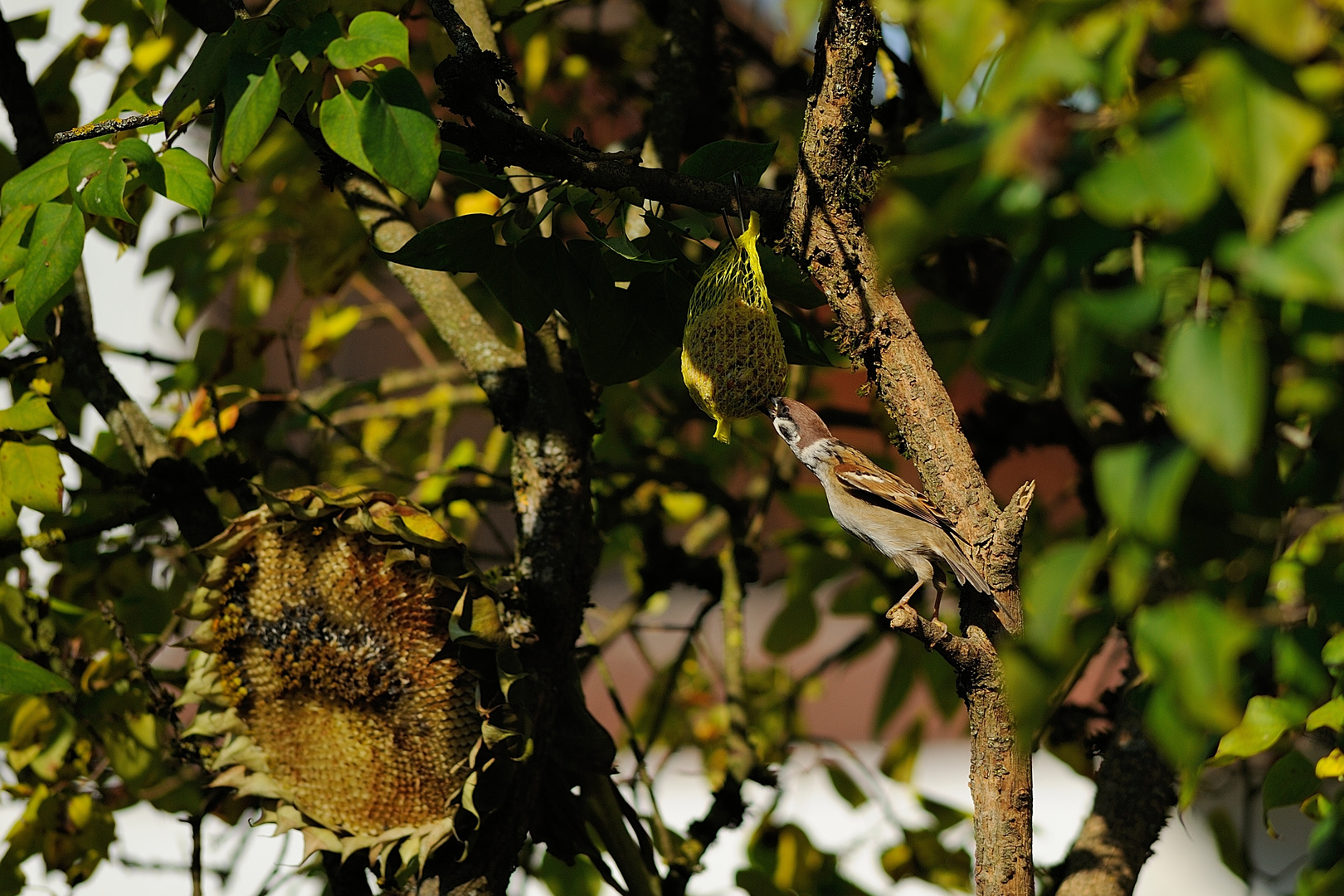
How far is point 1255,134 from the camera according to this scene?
52cm

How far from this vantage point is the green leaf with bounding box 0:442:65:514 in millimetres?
1441

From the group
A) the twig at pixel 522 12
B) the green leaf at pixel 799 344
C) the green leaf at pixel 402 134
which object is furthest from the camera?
the twig at pixel 522 12

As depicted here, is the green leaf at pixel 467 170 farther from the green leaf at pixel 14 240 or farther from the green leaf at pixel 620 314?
the green leaf at pixel 14 240

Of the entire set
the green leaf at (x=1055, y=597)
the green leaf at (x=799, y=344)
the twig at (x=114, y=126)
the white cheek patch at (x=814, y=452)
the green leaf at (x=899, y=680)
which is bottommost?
the green leaf at (x=899, y=680)

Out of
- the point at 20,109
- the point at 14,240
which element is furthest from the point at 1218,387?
the point at 20,109

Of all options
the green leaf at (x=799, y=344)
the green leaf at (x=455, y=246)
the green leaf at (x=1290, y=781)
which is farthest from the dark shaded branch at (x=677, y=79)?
the green leaf at (x=1290, y=781)

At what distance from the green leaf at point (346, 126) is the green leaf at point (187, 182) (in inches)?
7.1

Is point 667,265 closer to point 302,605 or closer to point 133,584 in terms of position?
point 302,605

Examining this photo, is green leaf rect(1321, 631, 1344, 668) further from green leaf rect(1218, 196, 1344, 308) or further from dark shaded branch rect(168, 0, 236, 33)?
dark shaded branch rect(168, 0, 236, 33)

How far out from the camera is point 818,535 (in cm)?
246

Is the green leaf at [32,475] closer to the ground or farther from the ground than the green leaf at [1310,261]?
closer to the ground

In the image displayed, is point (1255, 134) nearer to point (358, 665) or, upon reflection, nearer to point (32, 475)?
point (358, 665)

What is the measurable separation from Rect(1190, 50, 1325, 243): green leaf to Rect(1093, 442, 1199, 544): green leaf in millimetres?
118

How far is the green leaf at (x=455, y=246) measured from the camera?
1.20m
